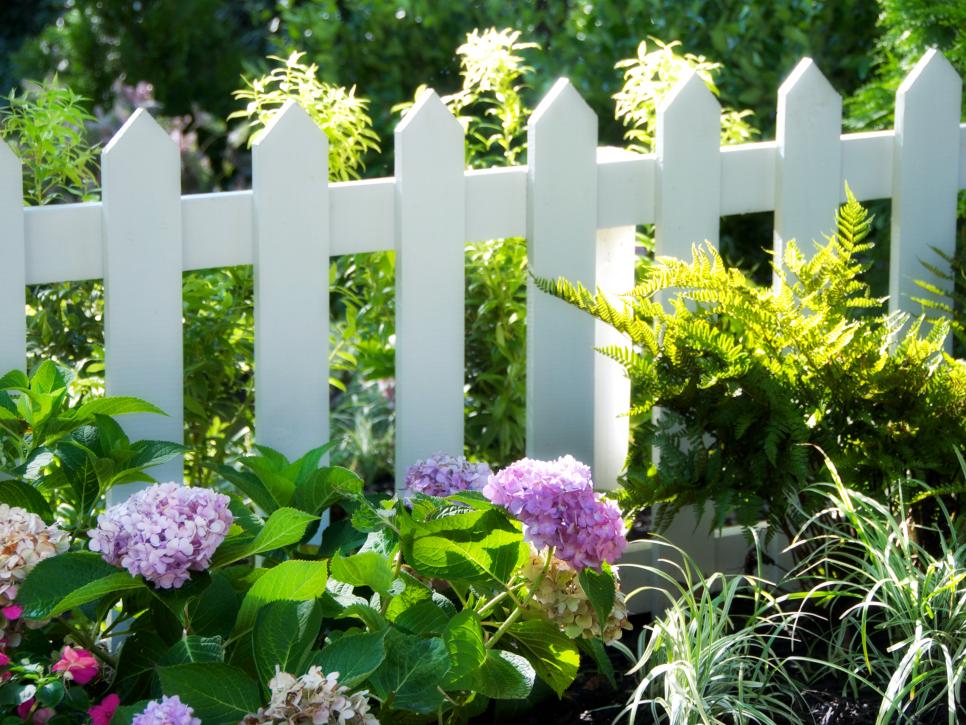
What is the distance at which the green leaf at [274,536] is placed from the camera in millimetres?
1973

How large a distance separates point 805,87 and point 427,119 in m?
0.89

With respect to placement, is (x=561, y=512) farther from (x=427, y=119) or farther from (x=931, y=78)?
(x=931, y=78)

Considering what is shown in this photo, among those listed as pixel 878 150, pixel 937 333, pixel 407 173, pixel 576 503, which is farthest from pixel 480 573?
pixel 878 150

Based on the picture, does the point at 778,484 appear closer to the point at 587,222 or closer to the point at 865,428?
the point at 865,428

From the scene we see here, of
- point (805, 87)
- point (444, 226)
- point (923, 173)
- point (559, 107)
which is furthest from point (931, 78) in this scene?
point (444, 226)

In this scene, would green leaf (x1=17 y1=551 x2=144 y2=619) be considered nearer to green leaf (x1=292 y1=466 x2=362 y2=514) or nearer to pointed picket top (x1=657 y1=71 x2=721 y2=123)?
green leaf (x1=292 y1=466 x2=362 y2=514)

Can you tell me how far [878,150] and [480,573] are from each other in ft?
5.28

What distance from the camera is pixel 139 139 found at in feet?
7.80

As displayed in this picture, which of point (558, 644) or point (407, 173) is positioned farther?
point (407, 173)

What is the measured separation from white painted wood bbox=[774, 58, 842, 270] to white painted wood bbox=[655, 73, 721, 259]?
171mm

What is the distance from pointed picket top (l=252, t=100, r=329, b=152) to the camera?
246cm

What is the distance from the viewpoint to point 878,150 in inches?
121

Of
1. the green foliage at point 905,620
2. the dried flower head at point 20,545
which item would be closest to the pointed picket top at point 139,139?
→ the dried flower head at point 20,545

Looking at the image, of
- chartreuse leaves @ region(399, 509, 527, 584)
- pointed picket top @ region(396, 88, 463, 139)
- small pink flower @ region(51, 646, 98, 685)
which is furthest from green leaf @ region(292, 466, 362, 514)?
pointed picket top @ region(396, 88, 463, 139)
